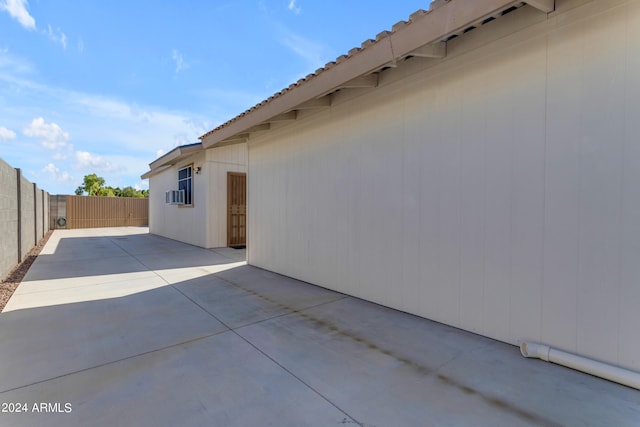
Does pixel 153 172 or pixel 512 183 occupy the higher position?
pixel 153 172

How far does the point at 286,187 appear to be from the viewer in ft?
19.7

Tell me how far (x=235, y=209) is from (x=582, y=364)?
391 inches

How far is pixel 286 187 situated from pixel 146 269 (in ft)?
12.4

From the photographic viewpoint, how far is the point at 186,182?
1159cm

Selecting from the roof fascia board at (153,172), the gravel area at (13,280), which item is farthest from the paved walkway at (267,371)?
the roof fascia board at (153,172)

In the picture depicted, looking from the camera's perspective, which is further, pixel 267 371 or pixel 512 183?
pixel 512 183

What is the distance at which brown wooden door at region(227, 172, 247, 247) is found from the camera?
34.4 ft

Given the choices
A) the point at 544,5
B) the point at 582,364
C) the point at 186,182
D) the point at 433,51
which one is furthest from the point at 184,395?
the point at 186,182

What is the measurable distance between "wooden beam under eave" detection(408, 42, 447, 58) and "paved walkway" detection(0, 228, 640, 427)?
3049mm

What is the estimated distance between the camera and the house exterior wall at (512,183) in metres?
2.32

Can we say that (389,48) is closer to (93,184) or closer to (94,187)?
(94,187)

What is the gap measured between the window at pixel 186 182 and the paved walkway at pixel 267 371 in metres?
7.22

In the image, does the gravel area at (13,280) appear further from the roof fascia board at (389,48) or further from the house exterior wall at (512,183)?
the house exterior wall at (512,183)

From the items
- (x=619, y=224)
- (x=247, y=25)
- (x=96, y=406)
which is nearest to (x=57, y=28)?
(x=247, y=25)
